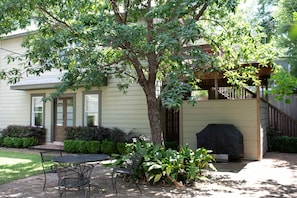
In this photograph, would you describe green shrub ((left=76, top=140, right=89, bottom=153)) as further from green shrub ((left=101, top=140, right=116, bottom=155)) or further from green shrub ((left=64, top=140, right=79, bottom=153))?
green shrub ((left=101, top=140, right=116, bottom=155))

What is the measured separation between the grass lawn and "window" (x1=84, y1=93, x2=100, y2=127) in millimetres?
2957

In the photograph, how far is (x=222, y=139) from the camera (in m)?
10.0

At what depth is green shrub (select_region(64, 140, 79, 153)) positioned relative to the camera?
40.8 feet

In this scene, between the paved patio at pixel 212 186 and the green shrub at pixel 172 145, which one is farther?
the green shrub at pixel 172 145

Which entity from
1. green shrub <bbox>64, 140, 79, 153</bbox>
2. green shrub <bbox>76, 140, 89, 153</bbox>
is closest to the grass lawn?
green shrub <bbox>64, 140, 79, 153</bbox>

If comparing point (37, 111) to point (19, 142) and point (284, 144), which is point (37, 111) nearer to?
point (19, 142)

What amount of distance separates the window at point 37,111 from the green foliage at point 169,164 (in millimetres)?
9029

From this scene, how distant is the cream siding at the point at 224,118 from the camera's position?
10.2 m

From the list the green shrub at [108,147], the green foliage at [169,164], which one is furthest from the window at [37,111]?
the green foliage at [169,164]

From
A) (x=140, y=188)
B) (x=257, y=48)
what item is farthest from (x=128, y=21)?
(x=140, y=188)

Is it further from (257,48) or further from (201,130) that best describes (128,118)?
(257,48)

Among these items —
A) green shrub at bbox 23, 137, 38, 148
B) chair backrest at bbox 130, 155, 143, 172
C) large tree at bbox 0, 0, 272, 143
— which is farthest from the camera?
green shrub at bbox 23, 137, 38, 148

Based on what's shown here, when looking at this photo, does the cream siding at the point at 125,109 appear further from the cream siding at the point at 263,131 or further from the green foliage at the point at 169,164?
the green foliage at the point at 169,164

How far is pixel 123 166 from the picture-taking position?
7.32 metres
